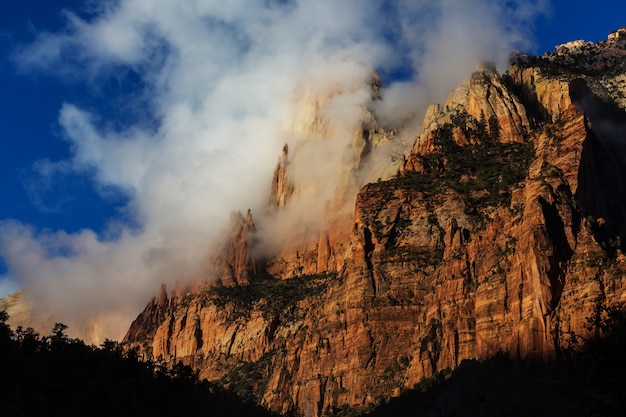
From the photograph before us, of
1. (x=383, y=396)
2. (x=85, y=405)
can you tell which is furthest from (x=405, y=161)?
(x=85, y=405)

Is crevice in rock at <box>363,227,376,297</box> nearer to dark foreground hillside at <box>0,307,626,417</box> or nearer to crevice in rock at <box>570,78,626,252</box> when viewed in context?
dark foreground hillside at <box>0,307,626,417</box>

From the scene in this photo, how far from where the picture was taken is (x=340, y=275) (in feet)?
588

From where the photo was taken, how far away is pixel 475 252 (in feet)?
473

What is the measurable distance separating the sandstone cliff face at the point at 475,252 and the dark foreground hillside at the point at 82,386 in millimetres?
34474

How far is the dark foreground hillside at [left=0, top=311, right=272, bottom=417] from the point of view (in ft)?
281

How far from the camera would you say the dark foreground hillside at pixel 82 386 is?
8550 centimetres

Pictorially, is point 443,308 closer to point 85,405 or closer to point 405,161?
point 405,161

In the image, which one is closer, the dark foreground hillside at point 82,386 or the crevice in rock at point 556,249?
the dark foreground hillside at point 82,386

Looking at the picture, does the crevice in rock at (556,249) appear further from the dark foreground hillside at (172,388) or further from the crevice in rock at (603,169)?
the dark foreground hillside at (172,388)

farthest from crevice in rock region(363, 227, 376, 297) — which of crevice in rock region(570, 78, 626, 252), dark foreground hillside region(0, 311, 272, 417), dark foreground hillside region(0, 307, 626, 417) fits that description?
dark foreground hillside region(0, 311, 272, 417)

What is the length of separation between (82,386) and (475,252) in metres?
71.9

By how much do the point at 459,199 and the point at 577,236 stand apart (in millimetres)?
45697

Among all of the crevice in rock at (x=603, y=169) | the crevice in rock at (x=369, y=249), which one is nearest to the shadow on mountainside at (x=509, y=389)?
the crevice in rock at (x=603, y=169)

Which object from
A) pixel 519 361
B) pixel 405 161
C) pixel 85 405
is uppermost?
pixel 405 161
